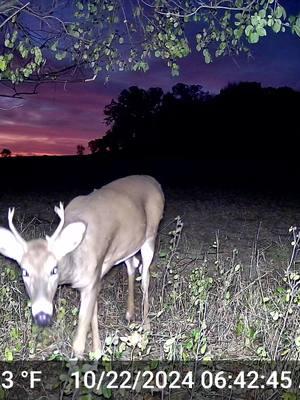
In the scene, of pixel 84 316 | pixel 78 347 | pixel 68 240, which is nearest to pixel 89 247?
pixel 84 316

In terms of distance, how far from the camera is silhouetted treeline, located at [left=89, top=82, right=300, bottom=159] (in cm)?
3247

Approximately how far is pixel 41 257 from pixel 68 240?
0.97 ft

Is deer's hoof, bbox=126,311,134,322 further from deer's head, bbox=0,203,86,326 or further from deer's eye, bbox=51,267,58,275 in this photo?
deer's eye, bbox=51,267,58,275

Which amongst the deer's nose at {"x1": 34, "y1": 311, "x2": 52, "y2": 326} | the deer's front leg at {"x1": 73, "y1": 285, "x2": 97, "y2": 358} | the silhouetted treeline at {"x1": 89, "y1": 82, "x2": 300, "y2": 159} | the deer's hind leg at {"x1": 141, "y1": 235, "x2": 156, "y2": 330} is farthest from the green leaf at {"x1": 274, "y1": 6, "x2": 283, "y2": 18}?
the silhouetted treeline at {"x1": 89, "y1": 82, "x2": 300, "y2": 159}

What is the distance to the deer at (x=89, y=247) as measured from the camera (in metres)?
4.49

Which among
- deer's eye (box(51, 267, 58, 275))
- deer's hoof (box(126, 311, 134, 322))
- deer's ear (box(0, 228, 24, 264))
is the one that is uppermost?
deer's ear (box(0, 228, 24, 264))

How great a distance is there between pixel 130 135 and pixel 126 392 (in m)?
28.2

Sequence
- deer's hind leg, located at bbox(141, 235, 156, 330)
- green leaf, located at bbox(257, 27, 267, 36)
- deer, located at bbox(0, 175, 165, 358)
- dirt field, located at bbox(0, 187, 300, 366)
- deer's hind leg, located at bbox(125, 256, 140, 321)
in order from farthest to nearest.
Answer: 1. deer's hind leg, located at bbox(141, 235, 156, 330)
2. deer's hind leg, located at bbox(125, 256, 140, 321)
3. dirt field, located at bbox(0, 187, 300, 366)
4. deer, located at bbox(0, 175, 165, 358)
5. green leaf, located at bbox(257, 27, 267, 36)

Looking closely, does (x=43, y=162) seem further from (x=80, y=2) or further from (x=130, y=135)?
(x=80, y=2)

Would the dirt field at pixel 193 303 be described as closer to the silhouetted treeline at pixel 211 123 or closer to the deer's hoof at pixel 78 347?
the deer's hoof at pixel 78 347

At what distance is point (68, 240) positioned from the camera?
4754mm

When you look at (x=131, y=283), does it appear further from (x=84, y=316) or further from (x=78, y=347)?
(x=78, y=347)

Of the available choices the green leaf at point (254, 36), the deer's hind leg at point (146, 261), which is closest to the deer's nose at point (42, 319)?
the green leaf at point (254, 36)

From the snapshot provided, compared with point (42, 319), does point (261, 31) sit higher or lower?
higher
